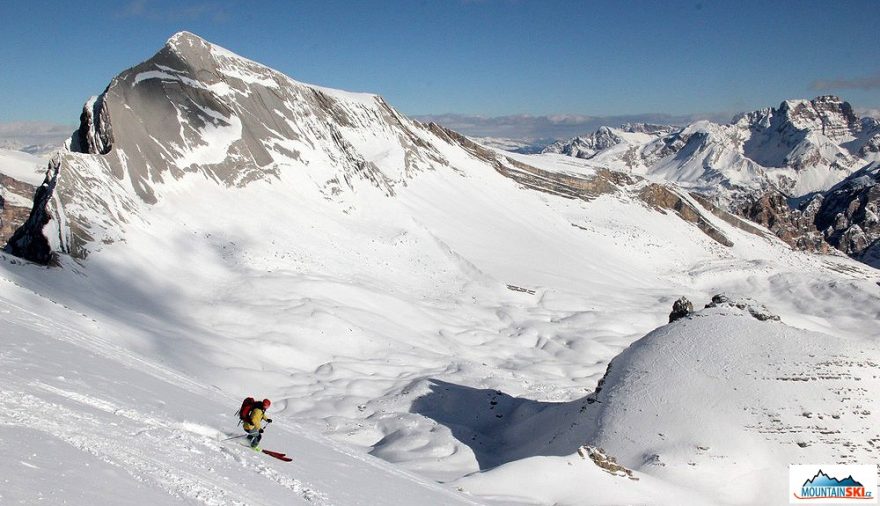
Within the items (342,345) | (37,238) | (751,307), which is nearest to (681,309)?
(751,307)

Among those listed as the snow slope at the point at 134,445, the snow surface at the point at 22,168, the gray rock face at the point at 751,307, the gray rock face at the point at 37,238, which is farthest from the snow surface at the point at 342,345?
the snow surface at the point at 22,168

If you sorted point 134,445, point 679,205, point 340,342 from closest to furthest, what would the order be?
1. point 134,445
2. point 340,342
3. point 679,205

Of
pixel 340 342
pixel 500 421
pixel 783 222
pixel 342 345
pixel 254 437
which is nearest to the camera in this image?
pixel 254 437

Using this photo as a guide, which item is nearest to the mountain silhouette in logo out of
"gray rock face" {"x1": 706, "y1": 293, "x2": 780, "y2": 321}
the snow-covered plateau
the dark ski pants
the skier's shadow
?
the snow-covered plateau

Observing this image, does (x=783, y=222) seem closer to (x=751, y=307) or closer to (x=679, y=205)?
(x=679, y=205)

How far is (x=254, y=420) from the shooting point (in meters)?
12.8

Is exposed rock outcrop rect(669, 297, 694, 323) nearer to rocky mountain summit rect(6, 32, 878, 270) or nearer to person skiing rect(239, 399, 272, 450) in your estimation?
person skiing rect(239, 399, 272, 450)

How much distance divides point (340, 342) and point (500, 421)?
11.1 m

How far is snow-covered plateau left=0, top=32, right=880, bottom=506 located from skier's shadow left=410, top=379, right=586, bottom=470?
14 centimetres

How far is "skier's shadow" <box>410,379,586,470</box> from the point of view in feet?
79.4

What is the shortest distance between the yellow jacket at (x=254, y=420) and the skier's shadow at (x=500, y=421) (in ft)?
40.6

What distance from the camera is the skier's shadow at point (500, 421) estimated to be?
2420cm

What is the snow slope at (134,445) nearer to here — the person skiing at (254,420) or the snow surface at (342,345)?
the snow surface at (342,345)

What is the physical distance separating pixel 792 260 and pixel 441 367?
89271mm
